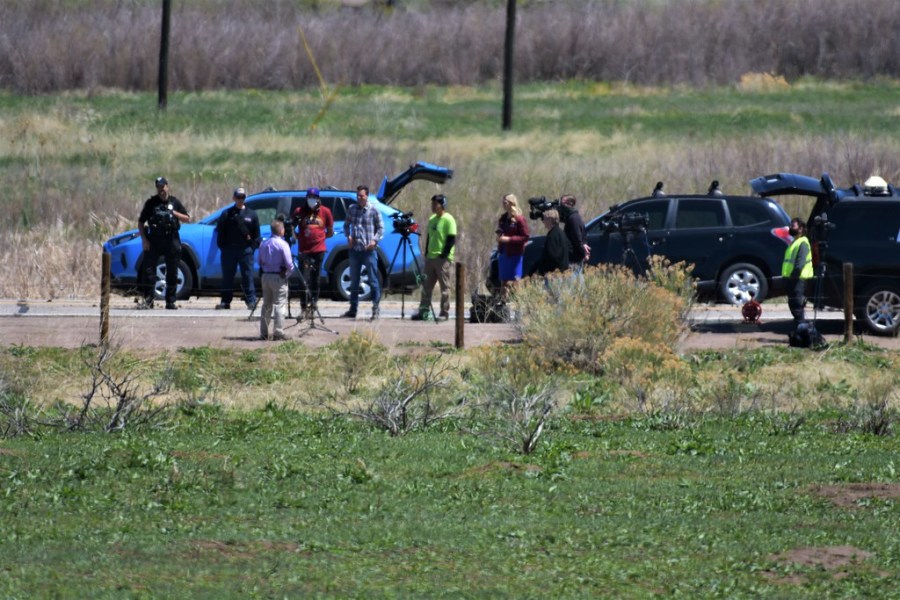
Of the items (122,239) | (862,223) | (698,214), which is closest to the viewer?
(862,223)

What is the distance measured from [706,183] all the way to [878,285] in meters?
14.1

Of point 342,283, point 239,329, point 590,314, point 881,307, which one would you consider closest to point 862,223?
point 881,307

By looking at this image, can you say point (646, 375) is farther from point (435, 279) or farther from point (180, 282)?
point (180, 282)

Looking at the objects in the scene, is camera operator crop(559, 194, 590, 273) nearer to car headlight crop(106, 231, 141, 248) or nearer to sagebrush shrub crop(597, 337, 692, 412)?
sagebrush shrub crop(597, 337, 692, 412)

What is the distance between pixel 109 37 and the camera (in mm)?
58719

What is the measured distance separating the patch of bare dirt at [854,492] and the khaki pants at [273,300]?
349 inches

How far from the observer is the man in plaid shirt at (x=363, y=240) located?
20.3 meters

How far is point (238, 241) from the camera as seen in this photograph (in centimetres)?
2136

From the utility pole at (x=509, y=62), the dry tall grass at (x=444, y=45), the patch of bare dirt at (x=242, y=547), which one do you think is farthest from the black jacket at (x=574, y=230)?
the dry tall grass at (x=444, y=45)

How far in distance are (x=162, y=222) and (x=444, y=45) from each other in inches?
1659

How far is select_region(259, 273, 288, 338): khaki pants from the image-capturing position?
18.0m

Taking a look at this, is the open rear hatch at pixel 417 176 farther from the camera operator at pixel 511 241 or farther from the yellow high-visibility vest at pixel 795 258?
the yellow high-visibility vest at pixel 795 258

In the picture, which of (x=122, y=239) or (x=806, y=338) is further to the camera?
(x=122, y=239)

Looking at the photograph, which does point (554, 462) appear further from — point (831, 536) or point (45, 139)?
point (45, 139)
